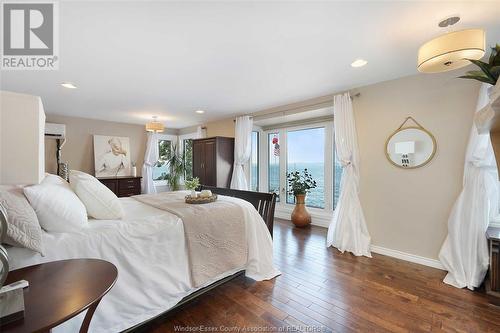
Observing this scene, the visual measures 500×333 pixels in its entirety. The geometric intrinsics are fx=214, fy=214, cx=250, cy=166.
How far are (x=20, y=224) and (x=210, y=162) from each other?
12.0ft

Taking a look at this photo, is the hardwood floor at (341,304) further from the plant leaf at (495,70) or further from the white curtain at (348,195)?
the plant leaf at (495,70)

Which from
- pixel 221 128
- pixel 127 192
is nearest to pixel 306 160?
pixel 221 128

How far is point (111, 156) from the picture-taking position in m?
5.48

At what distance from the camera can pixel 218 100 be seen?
3.70 m

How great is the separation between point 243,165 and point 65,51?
3.38 metres

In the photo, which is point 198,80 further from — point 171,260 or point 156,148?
point 156,148

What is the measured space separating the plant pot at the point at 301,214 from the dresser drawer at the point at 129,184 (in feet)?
13.5

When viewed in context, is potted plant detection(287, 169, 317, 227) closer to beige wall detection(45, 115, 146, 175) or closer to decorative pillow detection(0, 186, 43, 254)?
decorative pillow detection(0, 186, 43, 254)

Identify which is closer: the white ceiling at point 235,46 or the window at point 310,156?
the white ceiling at point 235,46

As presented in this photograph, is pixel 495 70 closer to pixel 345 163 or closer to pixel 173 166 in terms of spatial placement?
pixel 345 163

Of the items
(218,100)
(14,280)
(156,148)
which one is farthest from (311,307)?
(156,148)

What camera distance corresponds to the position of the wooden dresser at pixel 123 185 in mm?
5145

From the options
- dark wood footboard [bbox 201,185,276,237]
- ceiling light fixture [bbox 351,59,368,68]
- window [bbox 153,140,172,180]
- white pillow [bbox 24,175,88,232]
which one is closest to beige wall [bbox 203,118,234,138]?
window [bbox 153,140,172,180]

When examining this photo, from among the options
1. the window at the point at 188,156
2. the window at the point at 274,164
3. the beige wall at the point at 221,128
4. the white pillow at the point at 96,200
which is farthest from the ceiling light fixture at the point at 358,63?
the window at the point at 188,156
